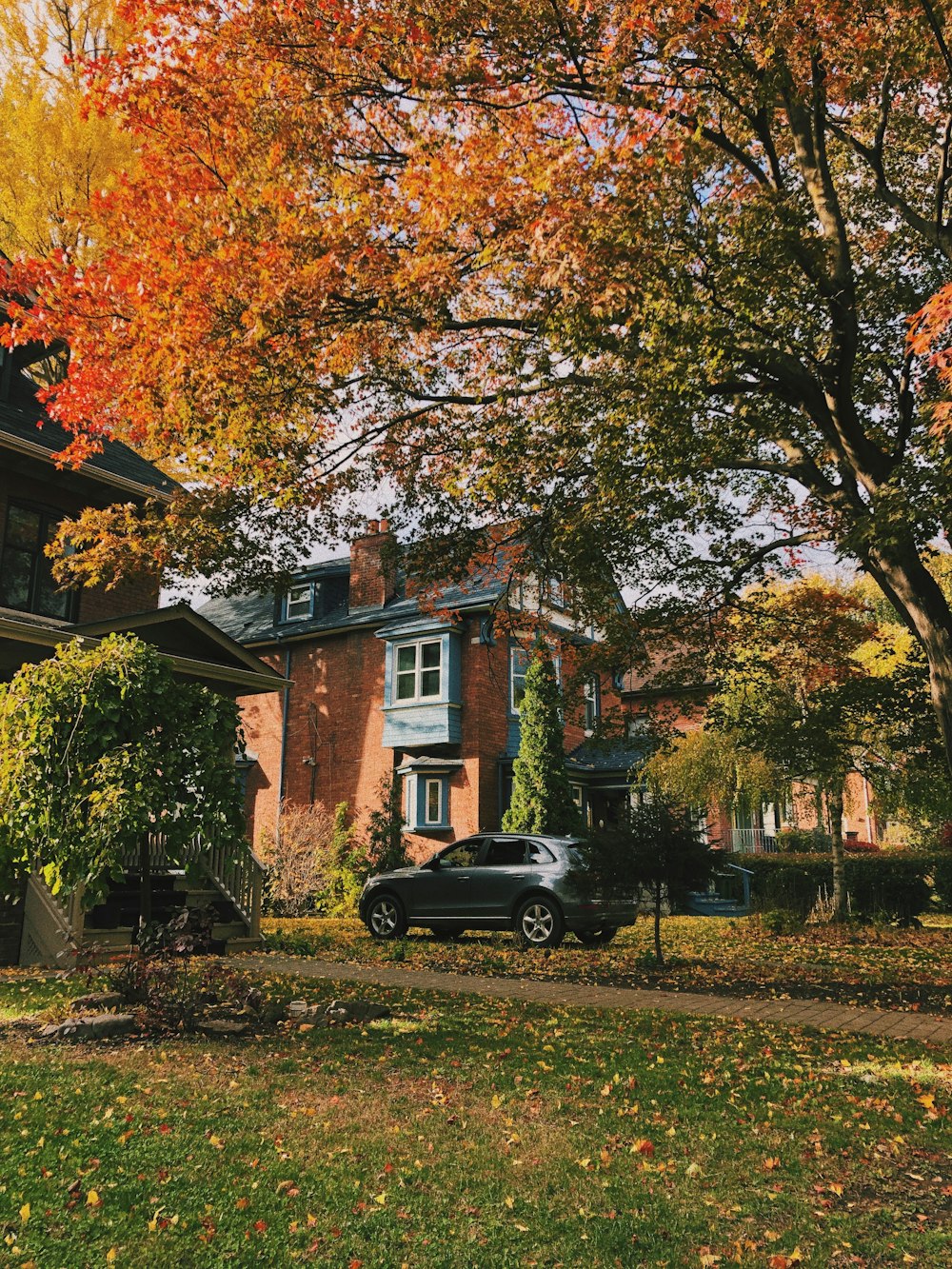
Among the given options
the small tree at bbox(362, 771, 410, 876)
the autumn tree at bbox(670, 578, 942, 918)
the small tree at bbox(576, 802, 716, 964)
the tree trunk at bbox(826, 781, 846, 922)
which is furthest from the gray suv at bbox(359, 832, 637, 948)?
the tree trunk at bbox(826, 781, 846, 922)

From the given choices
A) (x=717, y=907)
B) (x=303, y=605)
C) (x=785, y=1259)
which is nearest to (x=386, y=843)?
(x=717, y=907)

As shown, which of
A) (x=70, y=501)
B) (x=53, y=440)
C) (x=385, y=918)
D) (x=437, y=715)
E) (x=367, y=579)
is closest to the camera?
(x=53, y=440)

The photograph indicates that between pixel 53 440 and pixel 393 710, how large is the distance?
43.5 ft

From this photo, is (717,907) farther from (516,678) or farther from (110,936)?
(110,936)

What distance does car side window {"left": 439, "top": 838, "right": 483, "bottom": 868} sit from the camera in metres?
16.4

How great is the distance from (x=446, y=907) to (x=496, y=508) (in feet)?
23.0

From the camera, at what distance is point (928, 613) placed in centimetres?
1078

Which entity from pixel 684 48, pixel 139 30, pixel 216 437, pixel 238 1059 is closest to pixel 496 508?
pixel 216 437

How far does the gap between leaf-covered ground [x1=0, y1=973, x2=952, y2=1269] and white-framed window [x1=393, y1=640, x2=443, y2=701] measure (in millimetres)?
18507

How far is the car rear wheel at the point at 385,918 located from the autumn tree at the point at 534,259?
286 inches

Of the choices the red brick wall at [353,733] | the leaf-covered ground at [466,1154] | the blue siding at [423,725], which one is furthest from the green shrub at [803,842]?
the leaf-covered ground at [466,1154]

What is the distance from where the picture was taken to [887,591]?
11.5 m

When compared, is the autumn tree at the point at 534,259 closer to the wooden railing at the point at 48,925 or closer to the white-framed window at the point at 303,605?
the wooden railing at the point at 48,925

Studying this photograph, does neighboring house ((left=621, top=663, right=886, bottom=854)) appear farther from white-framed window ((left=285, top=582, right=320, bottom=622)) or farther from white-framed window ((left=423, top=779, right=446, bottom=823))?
white-framed window ((left=285, top=582, right=320, bottom=622))
